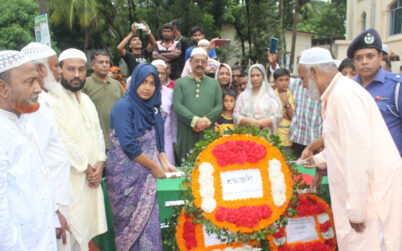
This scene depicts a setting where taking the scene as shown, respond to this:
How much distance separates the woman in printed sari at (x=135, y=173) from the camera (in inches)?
118

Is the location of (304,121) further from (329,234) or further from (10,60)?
(10,60)

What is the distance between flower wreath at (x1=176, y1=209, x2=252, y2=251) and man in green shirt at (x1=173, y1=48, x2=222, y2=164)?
1.80m

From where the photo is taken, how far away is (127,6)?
666 inches

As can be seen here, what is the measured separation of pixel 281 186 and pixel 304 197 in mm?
365

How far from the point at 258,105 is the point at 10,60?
3.36 m

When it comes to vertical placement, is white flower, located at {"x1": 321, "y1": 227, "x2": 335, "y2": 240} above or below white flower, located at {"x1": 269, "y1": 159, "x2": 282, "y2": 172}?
below

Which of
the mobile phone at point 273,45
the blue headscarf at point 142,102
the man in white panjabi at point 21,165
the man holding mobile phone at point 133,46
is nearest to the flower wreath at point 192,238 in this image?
the blue headscarf at point 142,102

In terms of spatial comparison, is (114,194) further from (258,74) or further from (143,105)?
(258,74)

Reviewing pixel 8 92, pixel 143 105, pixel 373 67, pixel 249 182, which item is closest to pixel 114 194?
pixel 143 105

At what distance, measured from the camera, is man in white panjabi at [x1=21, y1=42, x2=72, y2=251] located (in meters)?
2.42

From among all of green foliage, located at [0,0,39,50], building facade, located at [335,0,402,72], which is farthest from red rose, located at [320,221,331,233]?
building facade, located at [335,0,402,72]

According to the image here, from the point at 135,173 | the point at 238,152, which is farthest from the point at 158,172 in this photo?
the point at 238,152

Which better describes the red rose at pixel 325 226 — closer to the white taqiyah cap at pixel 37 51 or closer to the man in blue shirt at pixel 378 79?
the man in blue shirt at pixel 378 79

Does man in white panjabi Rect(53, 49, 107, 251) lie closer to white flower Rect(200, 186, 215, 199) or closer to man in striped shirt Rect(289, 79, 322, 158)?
white flower Rect(200, 186, 215, 199)
